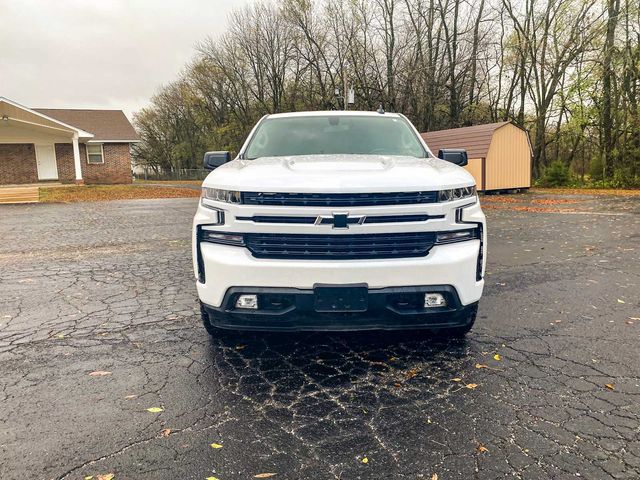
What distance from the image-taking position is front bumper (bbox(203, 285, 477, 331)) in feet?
9.32

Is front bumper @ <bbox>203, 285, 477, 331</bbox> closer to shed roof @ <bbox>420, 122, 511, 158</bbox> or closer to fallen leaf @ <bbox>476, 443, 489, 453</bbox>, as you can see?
fallen leaf @ <bbox>476, 443, 489, 453</bbox>

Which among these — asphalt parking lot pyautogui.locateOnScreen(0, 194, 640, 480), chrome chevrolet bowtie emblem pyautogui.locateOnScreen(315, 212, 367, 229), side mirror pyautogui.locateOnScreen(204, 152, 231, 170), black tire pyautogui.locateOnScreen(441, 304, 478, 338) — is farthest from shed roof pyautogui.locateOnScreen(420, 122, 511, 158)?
chrome chevrolet bowtie emblem pyautogui.locateOnScreen(315, 212, 367, 229)

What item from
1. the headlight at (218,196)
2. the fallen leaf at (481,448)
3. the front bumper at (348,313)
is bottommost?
the fallen leaf at (481,448)

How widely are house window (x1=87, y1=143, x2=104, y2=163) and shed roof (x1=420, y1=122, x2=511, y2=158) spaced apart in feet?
69.7

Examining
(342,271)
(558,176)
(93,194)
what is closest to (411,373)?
(342,271)

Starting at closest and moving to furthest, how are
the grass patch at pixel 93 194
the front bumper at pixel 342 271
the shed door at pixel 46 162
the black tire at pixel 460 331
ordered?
the front bumper at pixel 342 271 < the black tire at pixel 460 331 < the grass patch at pixel 93 194 < the shed door at pixel 46 162

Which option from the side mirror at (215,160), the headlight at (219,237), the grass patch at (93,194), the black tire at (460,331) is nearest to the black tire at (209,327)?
the headlight at (219,237)

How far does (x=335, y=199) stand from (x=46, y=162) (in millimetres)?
29841

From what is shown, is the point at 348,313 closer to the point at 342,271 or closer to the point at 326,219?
the point at 342,271

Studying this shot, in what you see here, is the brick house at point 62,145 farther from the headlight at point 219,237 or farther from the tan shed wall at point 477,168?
the headlight at point 219,237

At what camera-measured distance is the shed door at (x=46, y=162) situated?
26.9m

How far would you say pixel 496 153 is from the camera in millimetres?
19812

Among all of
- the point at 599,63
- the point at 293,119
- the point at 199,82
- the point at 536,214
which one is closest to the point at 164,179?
the point at 199,82

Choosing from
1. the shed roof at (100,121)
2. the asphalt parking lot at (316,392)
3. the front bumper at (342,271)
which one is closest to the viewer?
the asphalt parking lot at (316,392)
